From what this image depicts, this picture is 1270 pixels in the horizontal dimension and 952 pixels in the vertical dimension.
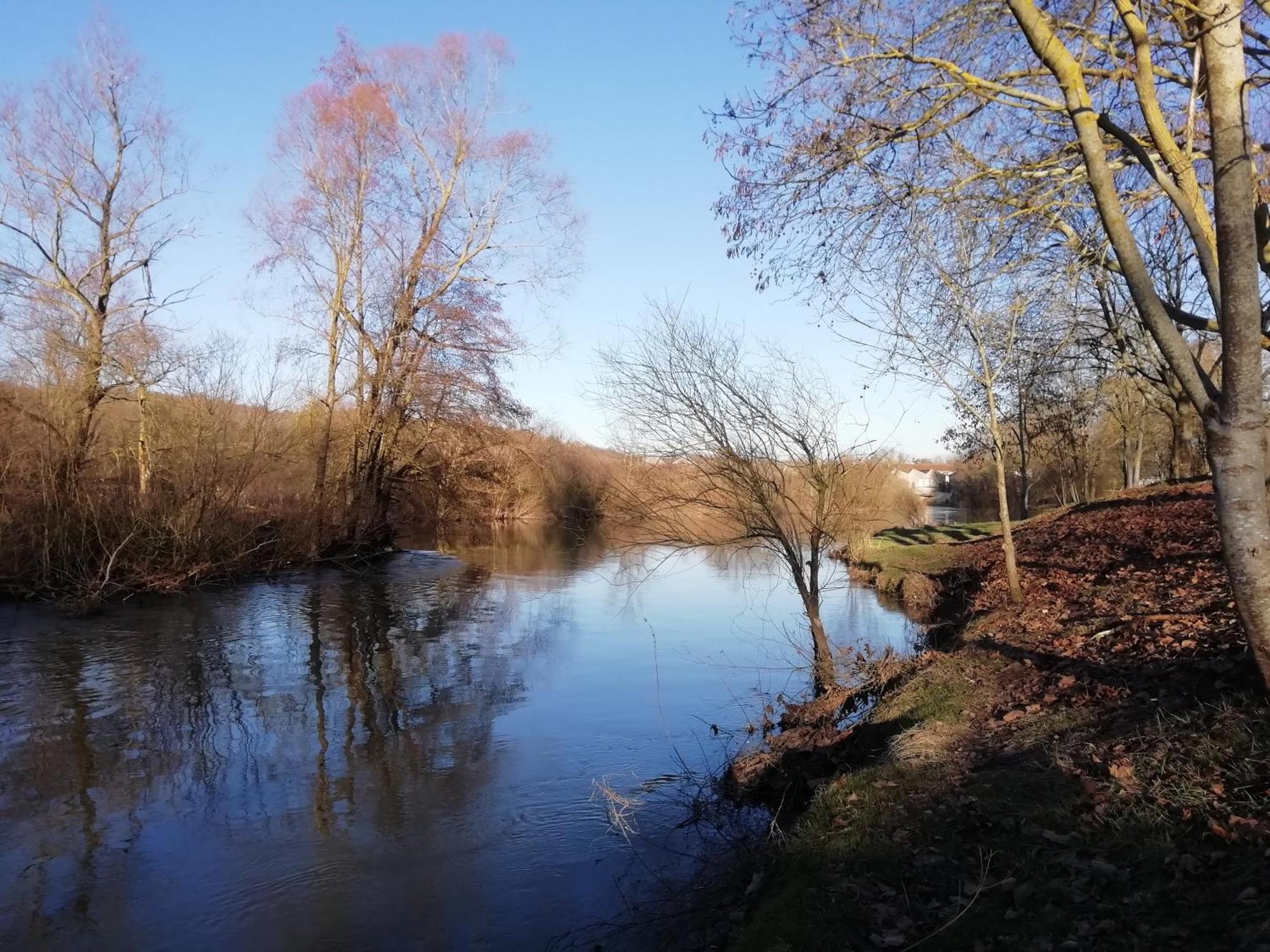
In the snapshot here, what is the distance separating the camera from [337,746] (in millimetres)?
9164

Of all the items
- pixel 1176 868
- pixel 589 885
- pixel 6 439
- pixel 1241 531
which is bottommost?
pixel 589 885

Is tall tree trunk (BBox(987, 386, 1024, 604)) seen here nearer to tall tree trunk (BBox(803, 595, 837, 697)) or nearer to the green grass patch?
tall tree trunk (BBox(803, 595, 837, 697))

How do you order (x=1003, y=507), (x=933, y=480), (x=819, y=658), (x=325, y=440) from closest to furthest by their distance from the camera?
(x=819, y=658) < (x=1003, y=507) < (x=325, y=440) < (x=933, y=480)

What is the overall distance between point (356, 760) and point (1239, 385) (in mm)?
7923

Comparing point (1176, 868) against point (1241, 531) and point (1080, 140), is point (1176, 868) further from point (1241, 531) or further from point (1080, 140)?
point (1080, 140)

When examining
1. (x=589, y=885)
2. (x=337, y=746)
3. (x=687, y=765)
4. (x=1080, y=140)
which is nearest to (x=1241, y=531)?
(x=1080, y=140)

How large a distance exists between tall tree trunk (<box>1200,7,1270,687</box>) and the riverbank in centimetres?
73

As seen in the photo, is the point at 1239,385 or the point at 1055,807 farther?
the point at 1055,807

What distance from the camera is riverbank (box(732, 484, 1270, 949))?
146 inches

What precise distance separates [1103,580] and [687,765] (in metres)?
7.04

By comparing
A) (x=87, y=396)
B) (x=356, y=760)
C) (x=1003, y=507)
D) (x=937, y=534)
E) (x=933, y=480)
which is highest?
(x=87, y=396)

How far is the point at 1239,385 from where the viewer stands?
441 centimetres

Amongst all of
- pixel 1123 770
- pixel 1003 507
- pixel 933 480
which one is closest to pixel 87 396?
pixel 1003 507

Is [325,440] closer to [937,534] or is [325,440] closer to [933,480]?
[937,534]
